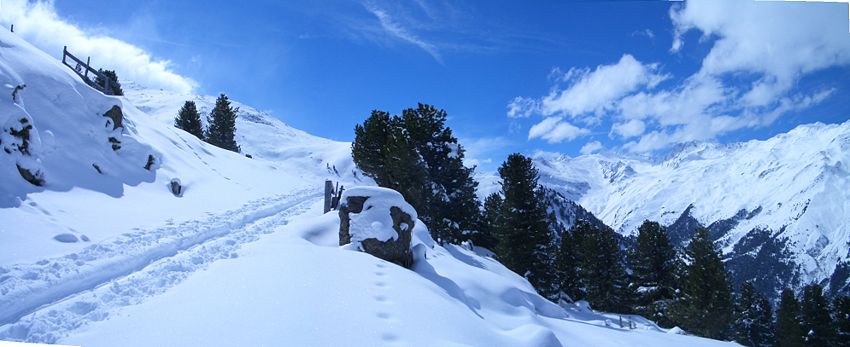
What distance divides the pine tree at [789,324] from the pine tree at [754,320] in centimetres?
182

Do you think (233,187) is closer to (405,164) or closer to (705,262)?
(405,164)

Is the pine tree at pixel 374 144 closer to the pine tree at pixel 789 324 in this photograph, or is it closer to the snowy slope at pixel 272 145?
the snowy slope at pixel 272 145

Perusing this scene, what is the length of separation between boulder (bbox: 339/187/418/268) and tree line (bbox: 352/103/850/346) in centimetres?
1364

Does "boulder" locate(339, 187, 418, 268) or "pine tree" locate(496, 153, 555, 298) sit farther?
"pine tree" locate(496, 153, 555, 298)

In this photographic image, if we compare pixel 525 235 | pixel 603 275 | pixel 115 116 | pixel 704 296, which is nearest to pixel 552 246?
pixel 525 235

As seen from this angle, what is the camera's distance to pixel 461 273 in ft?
38.3

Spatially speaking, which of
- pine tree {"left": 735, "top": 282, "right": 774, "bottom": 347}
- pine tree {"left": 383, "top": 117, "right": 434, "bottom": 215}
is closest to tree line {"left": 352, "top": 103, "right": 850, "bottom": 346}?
pine tree {"left": 383, "top": 117, "right": 434, "bottom": 215}

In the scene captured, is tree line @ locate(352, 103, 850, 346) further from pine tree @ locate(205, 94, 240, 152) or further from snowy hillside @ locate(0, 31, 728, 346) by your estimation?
pine tree @ locate(205, 94, 240, 152)

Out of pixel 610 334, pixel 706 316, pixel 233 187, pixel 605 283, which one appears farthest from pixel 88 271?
pixel 605 283

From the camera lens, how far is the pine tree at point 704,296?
1085 inches

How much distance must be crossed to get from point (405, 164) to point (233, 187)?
10.6 metres

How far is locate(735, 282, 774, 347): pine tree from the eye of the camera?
146 feet

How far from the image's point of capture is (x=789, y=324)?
4316cm

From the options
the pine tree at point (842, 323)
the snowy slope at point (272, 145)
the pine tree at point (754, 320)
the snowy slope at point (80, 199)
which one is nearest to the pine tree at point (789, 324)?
the pine tree at point (754, 320)
